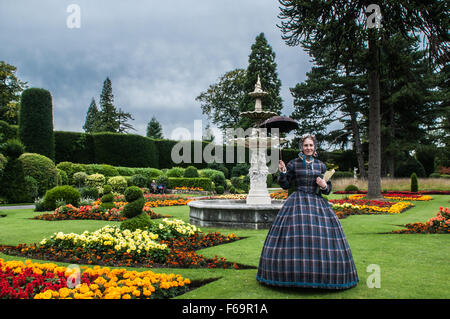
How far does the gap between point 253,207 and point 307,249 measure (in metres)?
4.73

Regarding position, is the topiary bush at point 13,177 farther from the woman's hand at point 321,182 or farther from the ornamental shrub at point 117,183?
the woman's hand at point 321,182

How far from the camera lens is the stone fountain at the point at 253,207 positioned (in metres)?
8.22

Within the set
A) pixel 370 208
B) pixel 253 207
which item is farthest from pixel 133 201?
pixel 370 208

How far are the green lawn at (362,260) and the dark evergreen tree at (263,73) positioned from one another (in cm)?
2290

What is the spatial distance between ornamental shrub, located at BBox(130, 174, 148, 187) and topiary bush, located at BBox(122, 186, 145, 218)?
1420cm

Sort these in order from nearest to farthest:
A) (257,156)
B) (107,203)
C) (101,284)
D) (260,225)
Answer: (101,284) < (260,225) < (257,156) < (107,203)

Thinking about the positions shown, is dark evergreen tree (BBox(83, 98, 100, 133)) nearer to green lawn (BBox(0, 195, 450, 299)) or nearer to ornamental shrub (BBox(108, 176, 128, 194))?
ornamental shrub (BBox(108, 176, 128, 194))

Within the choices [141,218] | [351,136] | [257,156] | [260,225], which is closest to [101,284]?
[141,218]

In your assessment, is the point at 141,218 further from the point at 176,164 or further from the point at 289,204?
the point at 176,164

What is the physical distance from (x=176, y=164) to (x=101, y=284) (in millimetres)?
25765

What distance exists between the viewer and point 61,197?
40.6 feet

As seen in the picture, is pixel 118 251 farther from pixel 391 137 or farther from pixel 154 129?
pixel 154 129

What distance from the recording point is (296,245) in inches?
138

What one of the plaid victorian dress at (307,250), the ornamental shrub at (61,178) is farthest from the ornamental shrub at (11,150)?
the plaid victorian dress at (307,250)
